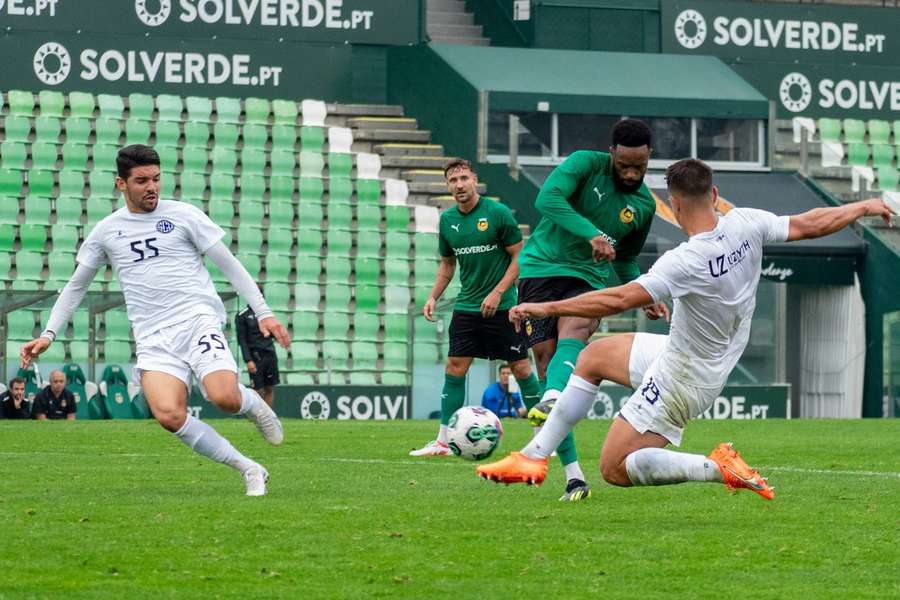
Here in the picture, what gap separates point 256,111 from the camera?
28.2 metres

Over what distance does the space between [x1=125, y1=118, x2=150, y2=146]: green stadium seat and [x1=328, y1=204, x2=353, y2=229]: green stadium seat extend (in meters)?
2.94

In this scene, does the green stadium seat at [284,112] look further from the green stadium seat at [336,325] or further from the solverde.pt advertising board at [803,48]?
the solverde.pt advertising board at [803,48]

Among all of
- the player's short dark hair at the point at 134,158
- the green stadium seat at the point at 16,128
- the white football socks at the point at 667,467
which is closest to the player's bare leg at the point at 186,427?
the player's short dark hair at the point at 134,158

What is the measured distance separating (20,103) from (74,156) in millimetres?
1285

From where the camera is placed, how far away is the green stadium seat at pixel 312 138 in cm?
2800

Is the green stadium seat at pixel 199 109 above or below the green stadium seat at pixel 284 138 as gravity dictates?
above

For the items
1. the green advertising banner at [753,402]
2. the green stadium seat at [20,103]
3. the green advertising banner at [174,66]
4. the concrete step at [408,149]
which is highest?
the green advertising banner at [174,66]

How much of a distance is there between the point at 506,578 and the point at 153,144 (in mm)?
21457

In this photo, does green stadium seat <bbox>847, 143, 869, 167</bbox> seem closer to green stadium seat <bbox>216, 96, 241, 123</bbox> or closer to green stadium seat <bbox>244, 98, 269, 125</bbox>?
green stadium seat <bbox>244, 98, 269, 125</bbox>

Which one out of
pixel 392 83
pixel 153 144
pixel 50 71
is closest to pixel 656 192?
pixel 392 83

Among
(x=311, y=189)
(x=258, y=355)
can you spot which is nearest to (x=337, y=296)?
(x=311, y=189)

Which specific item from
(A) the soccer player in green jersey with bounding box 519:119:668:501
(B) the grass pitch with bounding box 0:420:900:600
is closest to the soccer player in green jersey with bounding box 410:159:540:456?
(B) the grass pitch with bounding box 0:420:900:600

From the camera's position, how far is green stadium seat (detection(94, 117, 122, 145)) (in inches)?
1055

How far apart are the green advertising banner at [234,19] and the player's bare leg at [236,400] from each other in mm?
19476
